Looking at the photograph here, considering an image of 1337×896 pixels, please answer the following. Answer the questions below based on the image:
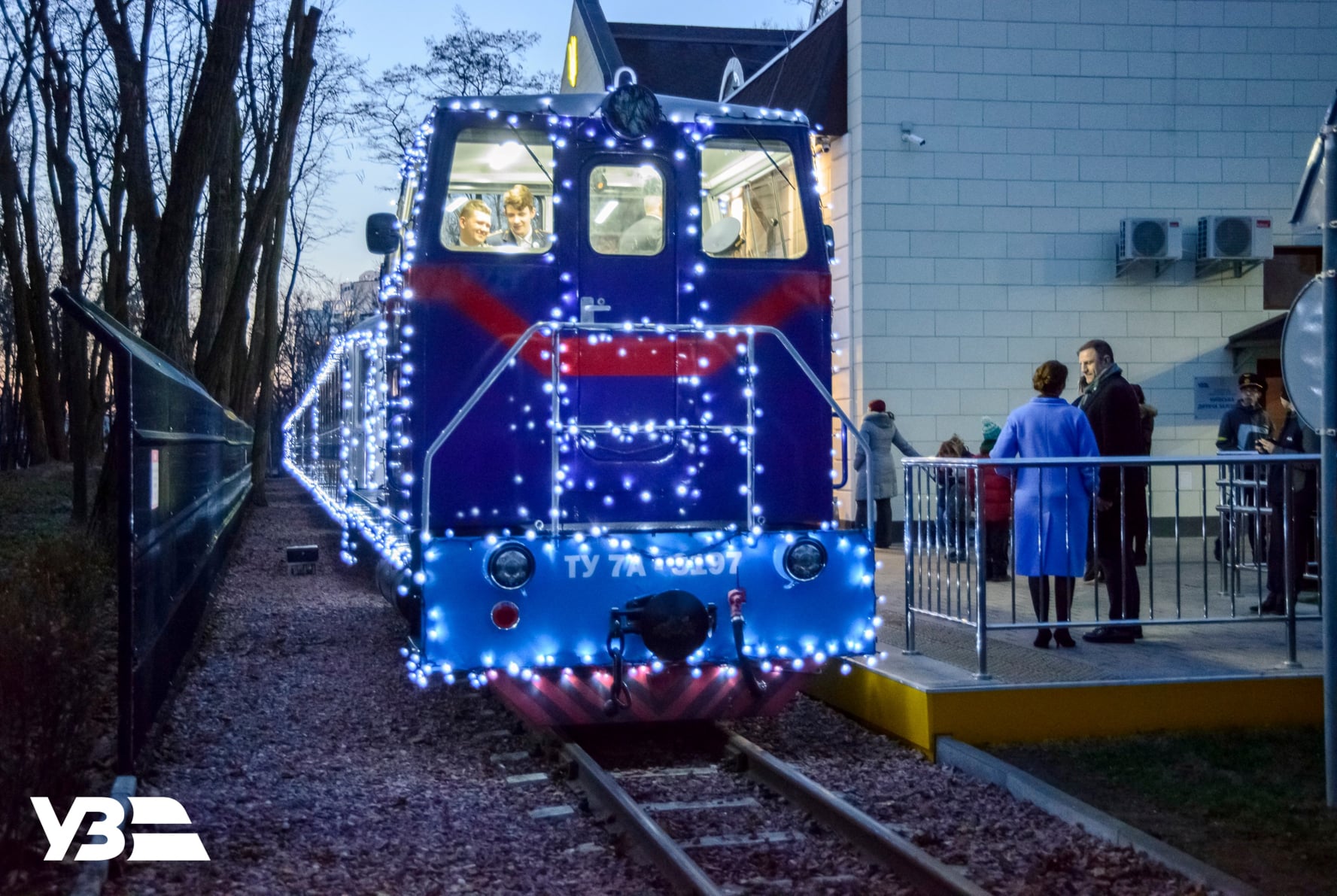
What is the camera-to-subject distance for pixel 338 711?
8422 millimetres

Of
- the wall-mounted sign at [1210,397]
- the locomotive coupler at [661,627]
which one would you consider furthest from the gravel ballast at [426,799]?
the wall-mounted sign at [1210,397]

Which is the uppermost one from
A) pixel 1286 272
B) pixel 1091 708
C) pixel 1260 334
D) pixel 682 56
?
pixel 682 56

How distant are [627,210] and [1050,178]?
32.1 ft

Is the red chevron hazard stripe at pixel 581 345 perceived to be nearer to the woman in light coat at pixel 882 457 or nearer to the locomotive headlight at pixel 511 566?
the locomotive headlight at pixel 511 566

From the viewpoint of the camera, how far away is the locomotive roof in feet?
24.1

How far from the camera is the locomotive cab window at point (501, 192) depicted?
7340mm

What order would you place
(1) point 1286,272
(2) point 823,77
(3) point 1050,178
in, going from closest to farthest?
(2) point 823,77 < (3) point 1050,178 < (1) point 1286,272

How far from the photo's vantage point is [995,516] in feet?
27.6

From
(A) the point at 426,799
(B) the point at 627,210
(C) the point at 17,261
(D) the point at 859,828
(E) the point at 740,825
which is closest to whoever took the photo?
(D) the point at 859,828

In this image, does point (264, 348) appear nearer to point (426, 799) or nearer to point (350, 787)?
point (350, 787)

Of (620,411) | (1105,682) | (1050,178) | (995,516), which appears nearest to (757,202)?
(620,411)

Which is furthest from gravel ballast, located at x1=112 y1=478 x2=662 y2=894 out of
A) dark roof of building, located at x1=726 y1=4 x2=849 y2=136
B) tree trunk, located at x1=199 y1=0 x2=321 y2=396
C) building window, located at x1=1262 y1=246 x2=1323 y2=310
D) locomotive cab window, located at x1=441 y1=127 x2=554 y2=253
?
tree trunk, located at x1=199 y1=0 x2=321 y2=396

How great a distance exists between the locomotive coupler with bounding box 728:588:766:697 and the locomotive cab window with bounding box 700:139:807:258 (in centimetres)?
192

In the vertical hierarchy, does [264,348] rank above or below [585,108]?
above
